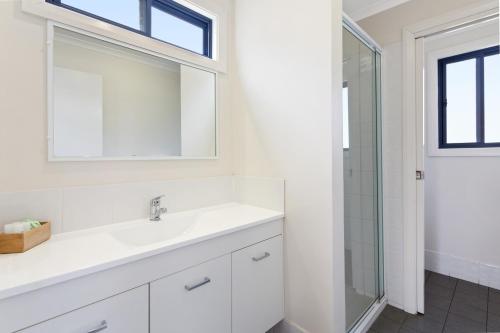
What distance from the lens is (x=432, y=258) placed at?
246 cm

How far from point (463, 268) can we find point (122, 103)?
10.3 ft

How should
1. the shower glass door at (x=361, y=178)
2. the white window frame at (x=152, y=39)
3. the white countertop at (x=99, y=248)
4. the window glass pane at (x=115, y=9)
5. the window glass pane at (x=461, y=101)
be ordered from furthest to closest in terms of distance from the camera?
the window glass pane at (x=461, y=101) < the shower glass door at (x=361, y=178) < the window glass pane at (x=115, y=9) < the white window frame at (x=152, y=39) < the white countertop at (x=99, y=248)

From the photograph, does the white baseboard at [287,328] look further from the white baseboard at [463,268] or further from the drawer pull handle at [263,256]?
the white baseboard at [463,268]

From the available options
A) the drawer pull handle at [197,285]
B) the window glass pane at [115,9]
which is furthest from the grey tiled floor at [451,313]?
the window glass pane at [115,9]

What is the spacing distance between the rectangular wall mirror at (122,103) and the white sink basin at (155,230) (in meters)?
0.38

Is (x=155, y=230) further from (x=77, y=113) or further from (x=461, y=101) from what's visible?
(x=461, y=101)

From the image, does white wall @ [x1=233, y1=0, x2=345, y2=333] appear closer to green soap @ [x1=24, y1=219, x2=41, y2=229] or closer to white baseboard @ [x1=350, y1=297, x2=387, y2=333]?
white baseboard @ [x1=350, y1=297, x2=387, y2=333]

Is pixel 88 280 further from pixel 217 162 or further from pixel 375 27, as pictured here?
pixel 375 27

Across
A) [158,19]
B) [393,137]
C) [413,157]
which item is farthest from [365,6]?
[158,19]

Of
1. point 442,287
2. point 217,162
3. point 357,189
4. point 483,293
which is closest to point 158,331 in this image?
point 217,162

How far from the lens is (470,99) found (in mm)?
2391

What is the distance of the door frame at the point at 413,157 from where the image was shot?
180cm

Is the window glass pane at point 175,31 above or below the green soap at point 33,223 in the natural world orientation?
above

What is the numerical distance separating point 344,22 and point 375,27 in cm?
70
